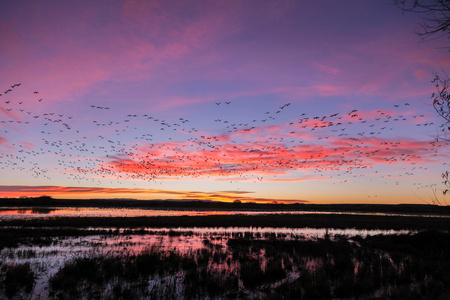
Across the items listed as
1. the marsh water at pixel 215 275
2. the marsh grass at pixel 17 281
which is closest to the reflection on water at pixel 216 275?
the marsh water at pixel 215 275

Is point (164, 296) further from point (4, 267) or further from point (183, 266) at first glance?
point (4, 267)

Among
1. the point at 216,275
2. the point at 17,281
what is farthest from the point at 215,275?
the point at 17,281

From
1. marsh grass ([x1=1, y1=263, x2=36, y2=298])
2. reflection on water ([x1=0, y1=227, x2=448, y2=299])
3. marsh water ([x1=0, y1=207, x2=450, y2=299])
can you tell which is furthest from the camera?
reflection on water ([x1=0, y1=227, x2=448, y2=299])

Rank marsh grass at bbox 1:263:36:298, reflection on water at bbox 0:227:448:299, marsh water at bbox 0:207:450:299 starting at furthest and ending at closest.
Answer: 1. reflection on water at bbox 0:227:448:299
2. marsh water at bbox 0:207:450:299
3. marsh grass at bbox 1:263:36:298

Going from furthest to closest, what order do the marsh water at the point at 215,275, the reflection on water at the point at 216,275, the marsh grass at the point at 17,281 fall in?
1. the reflection on water at the point at 216,275
2. the marsh water at the point at 215,275
3. the marsh grass at the point at 17,281

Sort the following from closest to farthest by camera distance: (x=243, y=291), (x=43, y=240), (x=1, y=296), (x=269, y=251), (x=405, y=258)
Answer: (x=1, y=296), (x=243, y=291), (x=405, y=258), (x=269, y=251), (x=43, y=240)

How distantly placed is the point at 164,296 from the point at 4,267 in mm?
8358

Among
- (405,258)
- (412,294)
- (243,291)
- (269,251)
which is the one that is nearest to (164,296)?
(243,291)

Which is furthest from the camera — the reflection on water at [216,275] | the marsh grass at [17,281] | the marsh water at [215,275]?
the reflection on water at [216,275]

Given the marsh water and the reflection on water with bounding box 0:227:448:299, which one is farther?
the reflection on water with bounding box 0:227:448:299

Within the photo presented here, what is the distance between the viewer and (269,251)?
20.6 m

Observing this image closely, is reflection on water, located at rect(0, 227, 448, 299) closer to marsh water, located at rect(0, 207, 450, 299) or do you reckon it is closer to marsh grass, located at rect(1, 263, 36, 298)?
marsh water, located at rect(0, 207, 450, 299)

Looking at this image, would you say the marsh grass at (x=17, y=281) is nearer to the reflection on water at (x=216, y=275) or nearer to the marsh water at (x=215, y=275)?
the marsh water at (x=215, y=275)

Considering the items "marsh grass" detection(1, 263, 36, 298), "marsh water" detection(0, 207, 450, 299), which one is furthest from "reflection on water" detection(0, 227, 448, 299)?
"marsh grass" detection(1, 263, 36, 298)
